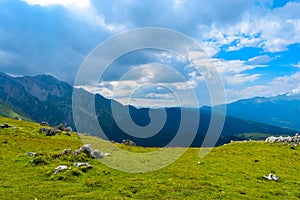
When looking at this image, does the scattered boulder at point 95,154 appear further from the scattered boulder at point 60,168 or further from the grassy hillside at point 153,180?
the scattered boulder at point 60,168

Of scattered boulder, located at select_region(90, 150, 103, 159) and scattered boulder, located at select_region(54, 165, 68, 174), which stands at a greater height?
scattered boulder, located at select_region(90, 150, 103, 159)

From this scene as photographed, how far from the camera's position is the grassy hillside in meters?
24.4

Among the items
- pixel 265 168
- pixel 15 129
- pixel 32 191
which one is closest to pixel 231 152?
pixel 265 168

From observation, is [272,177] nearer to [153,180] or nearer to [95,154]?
[153,180]

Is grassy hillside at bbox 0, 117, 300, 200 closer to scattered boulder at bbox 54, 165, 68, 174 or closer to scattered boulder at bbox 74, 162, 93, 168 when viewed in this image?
scattered boulder at bbox 54, 165, 68, 174

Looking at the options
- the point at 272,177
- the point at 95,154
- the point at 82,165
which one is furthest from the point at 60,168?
the point at 272,177

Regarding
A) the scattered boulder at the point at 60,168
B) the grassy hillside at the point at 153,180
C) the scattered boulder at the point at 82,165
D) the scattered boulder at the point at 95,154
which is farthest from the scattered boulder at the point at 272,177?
the scattered boulder at the point at 60,168

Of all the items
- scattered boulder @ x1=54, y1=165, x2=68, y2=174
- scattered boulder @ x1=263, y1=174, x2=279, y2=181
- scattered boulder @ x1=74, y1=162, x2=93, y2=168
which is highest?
scattered boulder @ x1=263, y1=174, x2=279, y2=181

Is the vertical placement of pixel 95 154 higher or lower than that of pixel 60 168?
higher

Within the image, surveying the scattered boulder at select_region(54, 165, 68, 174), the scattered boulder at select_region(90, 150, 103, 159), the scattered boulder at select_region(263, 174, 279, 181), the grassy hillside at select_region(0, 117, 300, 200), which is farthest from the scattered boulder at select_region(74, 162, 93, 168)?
the scattered boulder at select_region(263, 174, 279, 181)

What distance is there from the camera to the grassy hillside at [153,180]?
24.4 m

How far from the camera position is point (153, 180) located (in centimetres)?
2800

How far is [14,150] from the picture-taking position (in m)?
43.0

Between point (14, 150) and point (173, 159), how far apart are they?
82.4 ft
